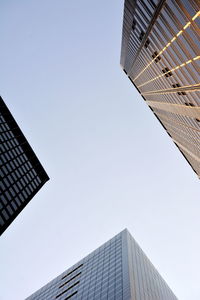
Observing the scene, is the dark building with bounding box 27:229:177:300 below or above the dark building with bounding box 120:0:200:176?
below

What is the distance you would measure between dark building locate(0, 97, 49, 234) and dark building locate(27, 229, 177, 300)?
2206cm

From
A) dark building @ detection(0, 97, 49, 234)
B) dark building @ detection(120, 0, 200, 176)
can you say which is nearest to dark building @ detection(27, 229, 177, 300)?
dark building @ detection(0, 97, 49, 234)

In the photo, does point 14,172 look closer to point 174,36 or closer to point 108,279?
point 108,279

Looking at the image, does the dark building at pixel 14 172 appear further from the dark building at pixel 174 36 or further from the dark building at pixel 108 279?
the dark building at pixel 174 36

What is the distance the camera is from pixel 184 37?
83.1 feet

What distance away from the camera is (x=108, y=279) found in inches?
2189

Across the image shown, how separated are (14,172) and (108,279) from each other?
28.4 m

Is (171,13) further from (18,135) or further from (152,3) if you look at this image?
(18,135)

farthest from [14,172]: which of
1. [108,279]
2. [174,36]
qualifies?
[174,36]

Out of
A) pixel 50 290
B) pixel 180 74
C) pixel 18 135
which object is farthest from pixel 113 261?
pixel 180 74

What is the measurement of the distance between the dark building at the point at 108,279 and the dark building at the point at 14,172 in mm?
22064

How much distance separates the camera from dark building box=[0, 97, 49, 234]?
40.3 m

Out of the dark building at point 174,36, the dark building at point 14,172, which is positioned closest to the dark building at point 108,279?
the dark building at point 14,172

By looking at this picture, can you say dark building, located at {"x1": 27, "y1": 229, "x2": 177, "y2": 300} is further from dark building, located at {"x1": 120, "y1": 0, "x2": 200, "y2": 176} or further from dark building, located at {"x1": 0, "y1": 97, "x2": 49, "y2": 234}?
dark building, located at {"x1": 120, "y1": 0, "x2": 200, "y2": 176}
